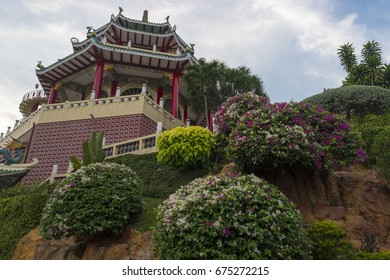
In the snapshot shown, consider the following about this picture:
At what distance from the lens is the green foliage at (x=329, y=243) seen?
249 inches

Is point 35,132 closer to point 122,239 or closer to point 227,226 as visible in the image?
point 122,239

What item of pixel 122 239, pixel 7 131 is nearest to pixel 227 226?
pixel 122 239

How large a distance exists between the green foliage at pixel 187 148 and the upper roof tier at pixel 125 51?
12.0m

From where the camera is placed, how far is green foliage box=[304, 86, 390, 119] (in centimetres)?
1462

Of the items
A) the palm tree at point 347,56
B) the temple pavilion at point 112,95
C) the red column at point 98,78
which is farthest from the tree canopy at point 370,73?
the red column at point 98,78

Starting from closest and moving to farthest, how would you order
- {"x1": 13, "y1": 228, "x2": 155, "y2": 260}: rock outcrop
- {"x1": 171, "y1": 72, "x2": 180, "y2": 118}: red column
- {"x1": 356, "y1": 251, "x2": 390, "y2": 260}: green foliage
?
{"x1": 356, "y1": 251, "x2": 390, "y2": 260}: green foliage, {"x1": 13, "y1": 228, "x2": 155, "y2": 260}: rock outcrop, {"x1": 171, "y1": 72, "x2": 180, "y2": 118}: red column

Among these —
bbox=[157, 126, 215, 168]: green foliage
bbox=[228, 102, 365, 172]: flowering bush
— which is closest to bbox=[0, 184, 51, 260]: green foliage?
bbox=[157, 126, 215, 168]: green foliage

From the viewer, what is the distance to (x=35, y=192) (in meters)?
12.5

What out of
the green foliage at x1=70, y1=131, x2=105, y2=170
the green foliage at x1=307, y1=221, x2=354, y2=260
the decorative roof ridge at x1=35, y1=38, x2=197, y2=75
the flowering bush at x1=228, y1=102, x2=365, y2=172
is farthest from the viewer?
the decorative roof ridge at x1=35, y1=38, x2=197, y2=75

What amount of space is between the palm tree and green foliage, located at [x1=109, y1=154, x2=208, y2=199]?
22982mm

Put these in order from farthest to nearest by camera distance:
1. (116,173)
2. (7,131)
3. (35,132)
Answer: (7,131)
(35,132)
(116,173)

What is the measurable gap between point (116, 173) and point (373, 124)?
411 inches

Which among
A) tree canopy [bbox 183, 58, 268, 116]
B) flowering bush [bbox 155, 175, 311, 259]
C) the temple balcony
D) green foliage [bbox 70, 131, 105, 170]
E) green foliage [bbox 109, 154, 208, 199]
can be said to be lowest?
flowering bush [bbox 155, 175, 311, 259]

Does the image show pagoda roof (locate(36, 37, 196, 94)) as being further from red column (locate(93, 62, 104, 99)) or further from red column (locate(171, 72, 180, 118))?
red column (locate(171, 72, 180, 118))
